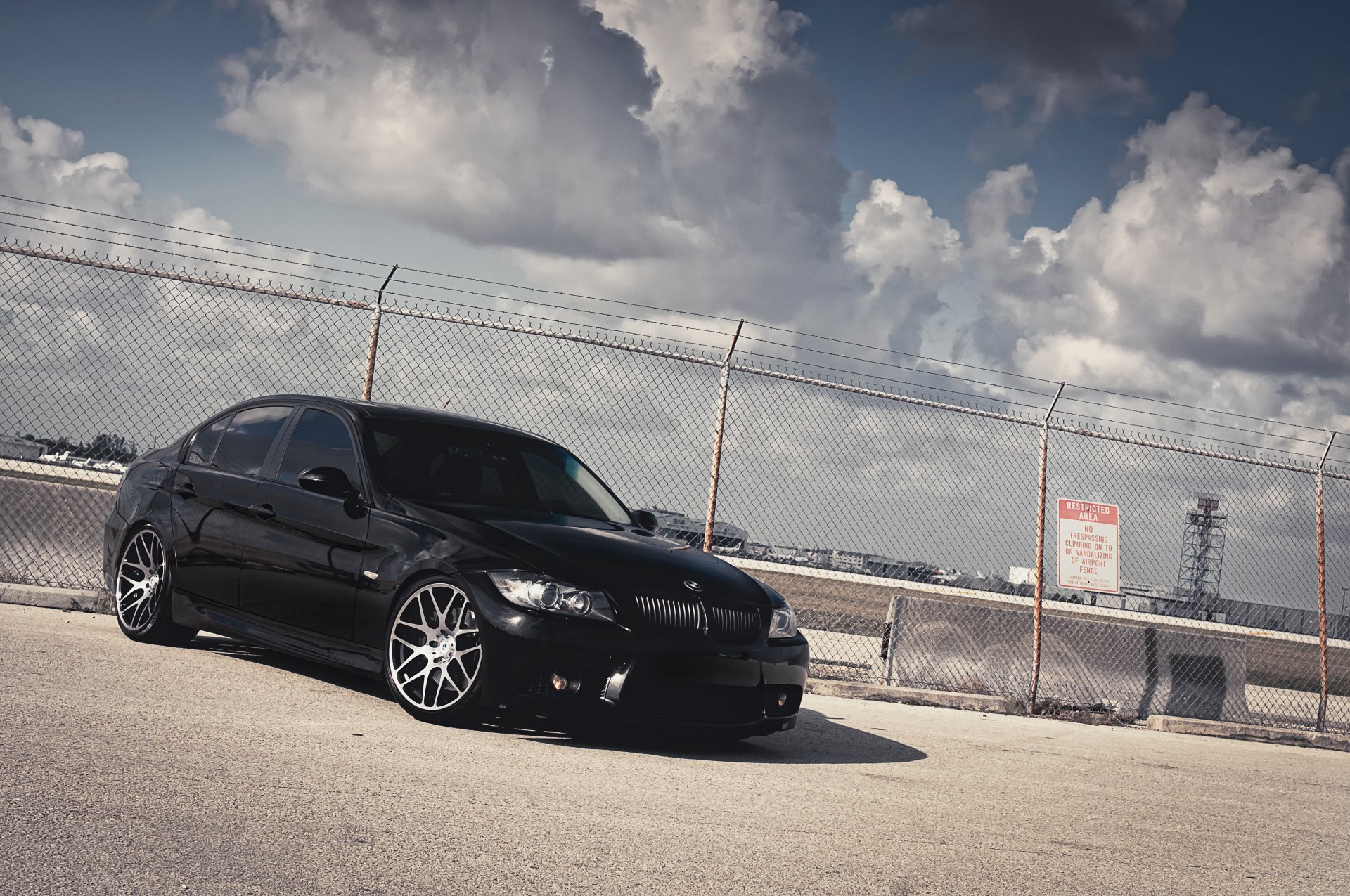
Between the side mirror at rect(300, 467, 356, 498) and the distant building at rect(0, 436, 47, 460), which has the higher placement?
the distant building at rect(0, 436, 47, 460)

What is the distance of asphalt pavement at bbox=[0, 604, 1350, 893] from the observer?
11.0 feet

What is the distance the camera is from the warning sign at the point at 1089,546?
10.1m

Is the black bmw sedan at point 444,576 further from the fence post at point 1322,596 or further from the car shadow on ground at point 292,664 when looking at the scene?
the fence post at point 1322,596

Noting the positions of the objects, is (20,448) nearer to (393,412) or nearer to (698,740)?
(393,412)

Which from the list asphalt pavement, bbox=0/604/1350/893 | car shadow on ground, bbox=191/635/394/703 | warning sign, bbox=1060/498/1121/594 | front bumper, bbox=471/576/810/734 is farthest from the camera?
warning sign, bbox=1060/498/1121/594

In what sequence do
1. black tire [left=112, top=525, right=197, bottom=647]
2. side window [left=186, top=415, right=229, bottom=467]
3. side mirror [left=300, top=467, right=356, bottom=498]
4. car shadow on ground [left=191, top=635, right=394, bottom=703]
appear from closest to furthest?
side mirror [left=300, top=467, right=356, bottom=498] → car shadow on ground [left=191, top=635, right=394, bottom=703] → black tire [left=112, top=525, right=197, bottom=647] → side window [left=186, top=415, right=229, bottom=467]

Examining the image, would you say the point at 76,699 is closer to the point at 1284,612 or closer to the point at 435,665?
the point at 435,665

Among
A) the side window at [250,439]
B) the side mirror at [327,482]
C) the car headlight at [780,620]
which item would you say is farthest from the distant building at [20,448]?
the car headlight at [780,620]

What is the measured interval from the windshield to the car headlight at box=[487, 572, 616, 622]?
88 centimetres

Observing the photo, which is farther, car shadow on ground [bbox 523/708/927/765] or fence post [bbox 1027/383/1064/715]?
fence post [bbox 1027/383/1064/715]

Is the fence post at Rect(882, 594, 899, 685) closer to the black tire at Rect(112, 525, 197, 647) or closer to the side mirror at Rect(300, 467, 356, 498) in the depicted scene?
the side mirror at Rect(300, 467, 356, 498)

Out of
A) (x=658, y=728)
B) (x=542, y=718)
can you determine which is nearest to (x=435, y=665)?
(x=542, y=718)

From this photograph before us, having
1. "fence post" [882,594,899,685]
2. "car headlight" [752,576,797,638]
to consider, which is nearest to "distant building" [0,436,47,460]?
"car headlight" [752,576,797,638]

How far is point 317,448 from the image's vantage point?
654cm
